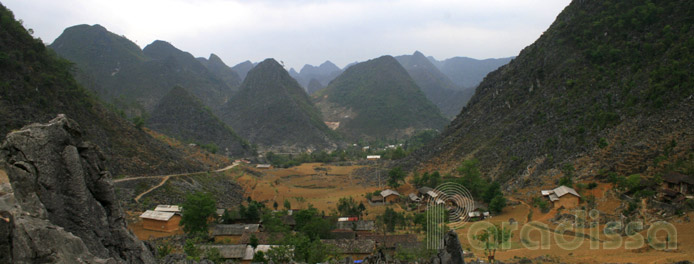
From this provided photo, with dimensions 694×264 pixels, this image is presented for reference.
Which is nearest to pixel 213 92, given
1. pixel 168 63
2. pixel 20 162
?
pixel 168 63

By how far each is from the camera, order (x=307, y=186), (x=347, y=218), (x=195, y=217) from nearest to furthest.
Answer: (x=195, y=217) < (x=347, y=218) < (x=307, y=186)

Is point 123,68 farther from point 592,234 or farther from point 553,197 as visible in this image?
point 592,234

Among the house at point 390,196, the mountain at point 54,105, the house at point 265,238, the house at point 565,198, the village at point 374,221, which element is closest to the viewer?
the village at point 374,221

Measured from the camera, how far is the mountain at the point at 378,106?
5743 inches

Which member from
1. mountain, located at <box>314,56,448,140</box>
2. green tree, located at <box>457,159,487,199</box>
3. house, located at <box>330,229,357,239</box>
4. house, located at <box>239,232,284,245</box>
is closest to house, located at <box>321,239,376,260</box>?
house, located at <box>330,229,357,239</box>

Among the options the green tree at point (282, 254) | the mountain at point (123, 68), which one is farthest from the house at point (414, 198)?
the mountain at point (123, 68)

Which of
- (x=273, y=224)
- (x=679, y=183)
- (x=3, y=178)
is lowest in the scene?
(x=273, y=224)

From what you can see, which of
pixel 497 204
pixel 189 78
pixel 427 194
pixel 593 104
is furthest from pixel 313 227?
pixel 189 78

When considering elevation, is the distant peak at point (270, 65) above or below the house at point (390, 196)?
above

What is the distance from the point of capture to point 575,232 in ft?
77.6

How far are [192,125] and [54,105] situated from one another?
56075 mm

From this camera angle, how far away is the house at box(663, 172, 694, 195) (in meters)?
22.0

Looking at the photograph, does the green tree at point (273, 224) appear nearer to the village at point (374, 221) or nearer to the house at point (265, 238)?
the village at point (374, 221)

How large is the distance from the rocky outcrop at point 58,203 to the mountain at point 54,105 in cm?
3005
